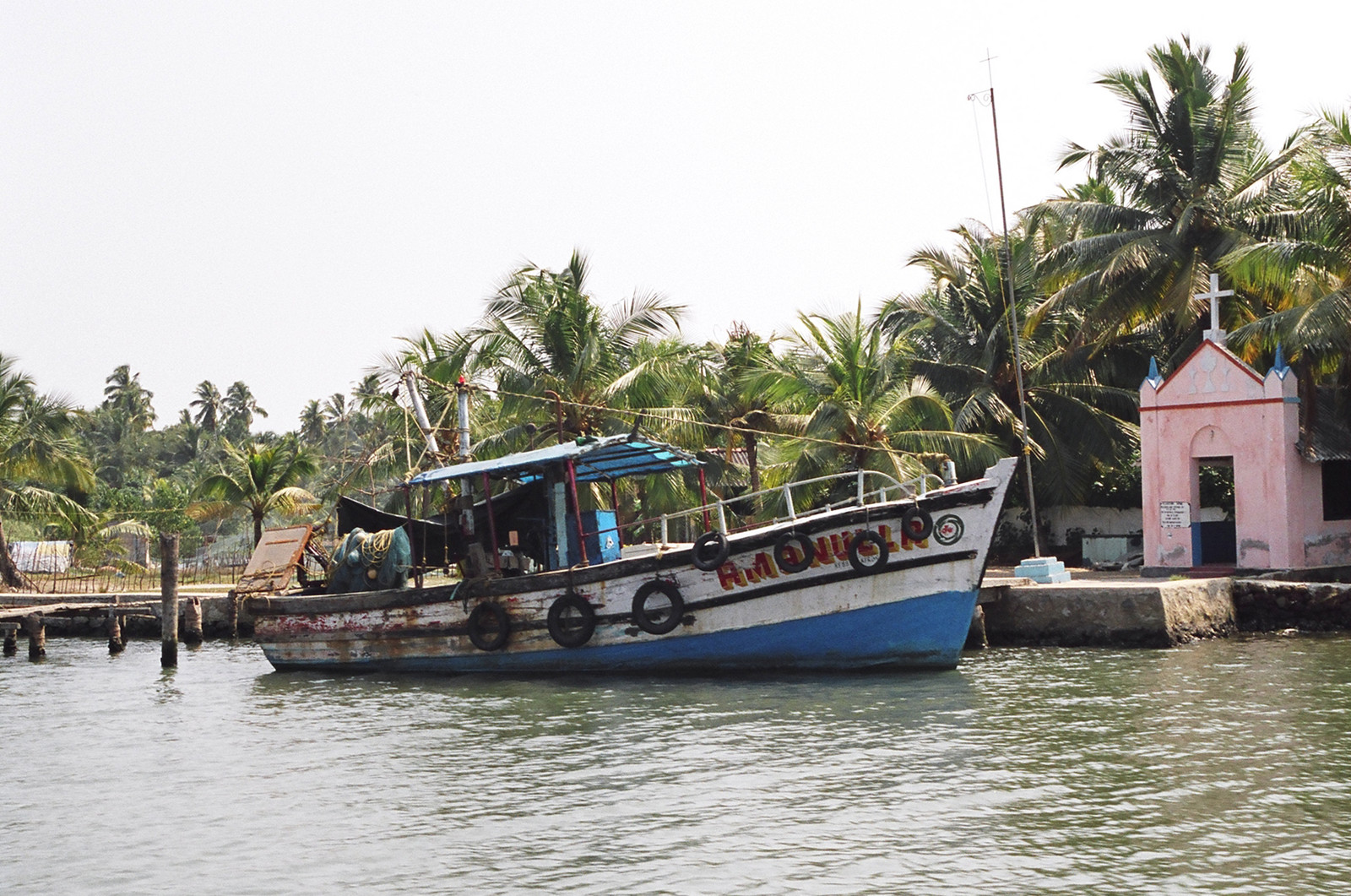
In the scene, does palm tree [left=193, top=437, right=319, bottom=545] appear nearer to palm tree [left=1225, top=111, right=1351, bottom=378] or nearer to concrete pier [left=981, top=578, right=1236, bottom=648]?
concrete pier [left=981, top=578, right=1236, bottom=648]

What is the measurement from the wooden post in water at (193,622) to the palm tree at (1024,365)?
1554 centimetres

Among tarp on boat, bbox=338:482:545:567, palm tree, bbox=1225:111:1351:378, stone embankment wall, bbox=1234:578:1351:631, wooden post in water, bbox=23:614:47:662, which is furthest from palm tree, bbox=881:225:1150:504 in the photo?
wooden post in water, bbox=23:614:47:662

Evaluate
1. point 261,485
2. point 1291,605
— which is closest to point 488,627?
point 1291,605

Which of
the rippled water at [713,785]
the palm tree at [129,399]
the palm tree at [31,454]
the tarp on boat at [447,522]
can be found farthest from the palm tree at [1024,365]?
the palm tree at [129,399]

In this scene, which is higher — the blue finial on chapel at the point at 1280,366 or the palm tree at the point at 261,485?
the blue finial on chapel at the point at 1280,366

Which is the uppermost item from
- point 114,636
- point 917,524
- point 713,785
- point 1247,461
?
point 1247,461

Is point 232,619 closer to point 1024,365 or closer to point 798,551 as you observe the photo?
point 798,551

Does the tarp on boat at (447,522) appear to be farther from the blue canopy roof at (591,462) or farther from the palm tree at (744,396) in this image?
the palm tree at (744,396)

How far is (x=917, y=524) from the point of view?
55.8 feet

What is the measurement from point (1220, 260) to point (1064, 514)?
669 cm

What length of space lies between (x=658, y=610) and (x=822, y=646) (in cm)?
215

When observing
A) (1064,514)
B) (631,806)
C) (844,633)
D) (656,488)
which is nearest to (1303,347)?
(1064,514)

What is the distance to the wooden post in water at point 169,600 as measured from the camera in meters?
21.9

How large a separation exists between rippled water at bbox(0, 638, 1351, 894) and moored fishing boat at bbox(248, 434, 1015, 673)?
0.53 m
